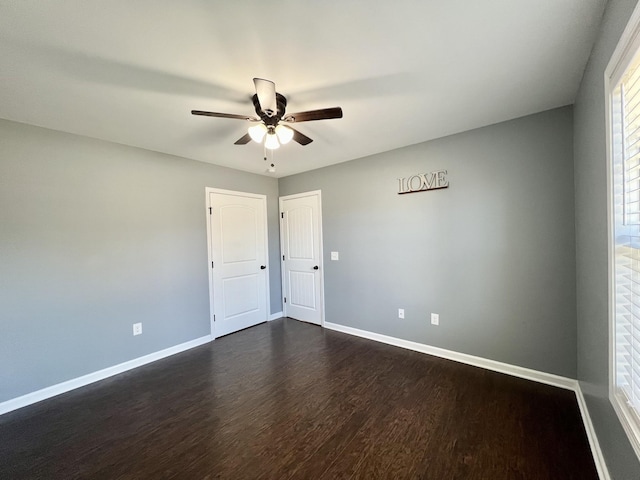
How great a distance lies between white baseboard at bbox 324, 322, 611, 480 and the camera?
153 centimetres

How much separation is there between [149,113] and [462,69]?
242cm

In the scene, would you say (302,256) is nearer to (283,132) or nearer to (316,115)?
(283,132)

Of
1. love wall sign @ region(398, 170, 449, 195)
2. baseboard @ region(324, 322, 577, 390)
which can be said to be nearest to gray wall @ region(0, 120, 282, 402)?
baseboard @ region(324, 322, 577, 390)

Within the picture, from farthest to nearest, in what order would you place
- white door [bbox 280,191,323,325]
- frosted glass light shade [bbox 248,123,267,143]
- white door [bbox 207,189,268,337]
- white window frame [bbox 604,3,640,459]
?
white door [bbox 280,191,323,325], white door [bbox 207,189,268,337], frosted glass light shade [bbox 248,123,267,143], white window frame [bbox 604,3,640,459]

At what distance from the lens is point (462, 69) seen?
167cm

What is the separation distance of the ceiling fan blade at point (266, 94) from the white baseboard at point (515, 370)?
9.21 feet

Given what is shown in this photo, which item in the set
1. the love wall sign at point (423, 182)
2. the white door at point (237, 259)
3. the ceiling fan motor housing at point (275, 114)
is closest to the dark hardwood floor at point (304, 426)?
the white door at point (237, 259)

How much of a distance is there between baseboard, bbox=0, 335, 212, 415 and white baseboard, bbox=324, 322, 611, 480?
2.20 m

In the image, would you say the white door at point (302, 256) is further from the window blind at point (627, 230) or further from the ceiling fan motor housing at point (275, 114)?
the window blind at point (627, 230)

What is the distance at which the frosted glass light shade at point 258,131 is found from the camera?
182 cm

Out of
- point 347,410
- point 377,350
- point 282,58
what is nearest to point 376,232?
point 377,350

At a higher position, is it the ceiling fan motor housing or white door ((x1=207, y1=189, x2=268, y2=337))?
the ceiling fan motor housing

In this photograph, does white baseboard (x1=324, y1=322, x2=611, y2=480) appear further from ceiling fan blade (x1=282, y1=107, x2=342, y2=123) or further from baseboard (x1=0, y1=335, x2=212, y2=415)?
ceiling fan blade (x1=282, y1=107, x2=342, y2=123)

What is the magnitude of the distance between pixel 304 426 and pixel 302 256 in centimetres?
259
